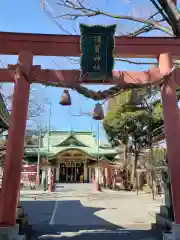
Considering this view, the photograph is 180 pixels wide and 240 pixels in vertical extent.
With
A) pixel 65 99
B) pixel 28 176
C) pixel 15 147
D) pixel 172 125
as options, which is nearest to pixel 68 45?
pixel 65 99

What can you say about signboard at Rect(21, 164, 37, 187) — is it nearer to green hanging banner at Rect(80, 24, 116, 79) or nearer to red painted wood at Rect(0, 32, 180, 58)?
red painted wood at Rect(0, 32, 180, 58)

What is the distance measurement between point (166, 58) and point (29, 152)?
1275 inches

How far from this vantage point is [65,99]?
6875 mm

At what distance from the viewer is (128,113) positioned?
23.6m

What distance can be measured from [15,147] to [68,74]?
214 cm

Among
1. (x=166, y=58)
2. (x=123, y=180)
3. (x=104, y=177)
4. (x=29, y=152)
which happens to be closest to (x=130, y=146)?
(x=123, y=180)

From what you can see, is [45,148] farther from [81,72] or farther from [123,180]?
[81,72]

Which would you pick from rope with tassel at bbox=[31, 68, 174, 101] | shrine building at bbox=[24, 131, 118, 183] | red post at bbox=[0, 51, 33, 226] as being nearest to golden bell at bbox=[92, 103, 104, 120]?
rope with tassel at bbox=[31, 68, 174, 101]

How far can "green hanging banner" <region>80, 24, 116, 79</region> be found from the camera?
655 cm

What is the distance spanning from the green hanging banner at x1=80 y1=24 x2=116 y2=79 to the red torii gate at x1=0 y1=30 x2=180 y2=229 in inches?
7.3

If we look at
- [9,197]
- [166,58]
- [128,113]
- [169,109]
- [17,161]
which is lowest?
[9,197]

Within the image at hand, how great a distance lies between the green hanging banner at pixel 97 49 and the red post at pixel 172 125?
52.1 inches

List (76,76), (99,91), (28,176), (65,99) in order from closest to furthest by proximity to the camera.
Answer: (99,91), (76,76), (65,99), (28,176)

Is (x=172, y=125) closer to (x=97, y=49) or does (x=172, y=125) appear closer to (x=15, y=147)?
(x=97, y=49)
